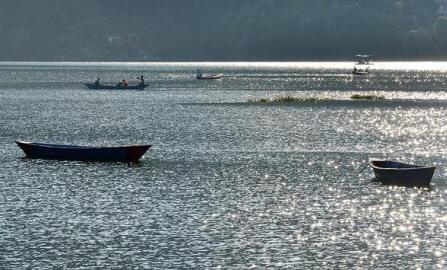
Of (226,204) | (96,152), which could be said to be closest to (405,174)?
(226,204)

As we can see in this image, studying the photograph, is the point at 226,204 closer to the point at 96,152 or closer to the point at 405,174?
the point at 405,174

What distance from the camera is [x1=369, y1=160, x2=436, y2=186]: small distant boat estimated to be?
87875 millimetres

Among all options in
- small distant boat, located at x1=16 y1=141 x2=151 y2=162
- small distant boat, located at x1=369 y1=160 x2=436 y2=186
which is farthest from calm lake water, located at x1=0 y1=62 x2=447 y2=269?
small distant boat, located at x1=16 y1=141 x2=151 y2=162

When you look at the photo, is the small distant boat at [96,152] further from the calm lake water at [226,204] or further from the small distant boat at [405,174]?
the small distant boat at [405,174]

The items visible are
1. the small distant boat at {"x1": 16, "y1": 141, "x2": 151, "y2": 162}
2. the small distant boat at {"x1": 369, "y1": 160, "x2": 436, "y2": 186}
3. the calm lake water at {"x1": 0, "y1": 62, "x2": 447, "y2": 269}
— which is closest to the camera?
the calm lake water at {"x1": 0, "y1": 62, "x2": 447, "y2": 269}

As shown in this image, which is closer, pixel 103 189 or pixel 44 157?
pixel 103 189

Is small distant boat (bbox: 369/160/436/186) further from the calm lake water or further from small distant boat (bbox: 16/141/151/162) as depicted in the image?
small distant boat (bbox: 16/141/151/162)

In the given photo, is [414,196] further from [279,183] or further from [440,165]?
[440,165]

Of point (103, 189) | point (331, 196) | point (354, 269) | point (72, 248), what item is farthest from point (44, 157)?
point (354, 269)

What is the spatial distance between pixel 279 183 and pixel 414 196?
12.5 metres

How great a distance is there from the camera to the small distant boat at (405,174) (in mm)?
87875

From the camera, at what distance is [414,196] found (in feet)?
276

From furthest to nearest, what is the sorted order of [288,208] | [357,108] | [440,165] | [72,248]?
[357,108], [440,165], [288,208], [72,248]

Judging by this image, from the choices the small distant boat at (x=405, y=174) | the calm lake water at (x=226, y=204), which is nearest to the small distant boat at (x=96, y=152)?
the calm lake water at (x=226, y=204)
